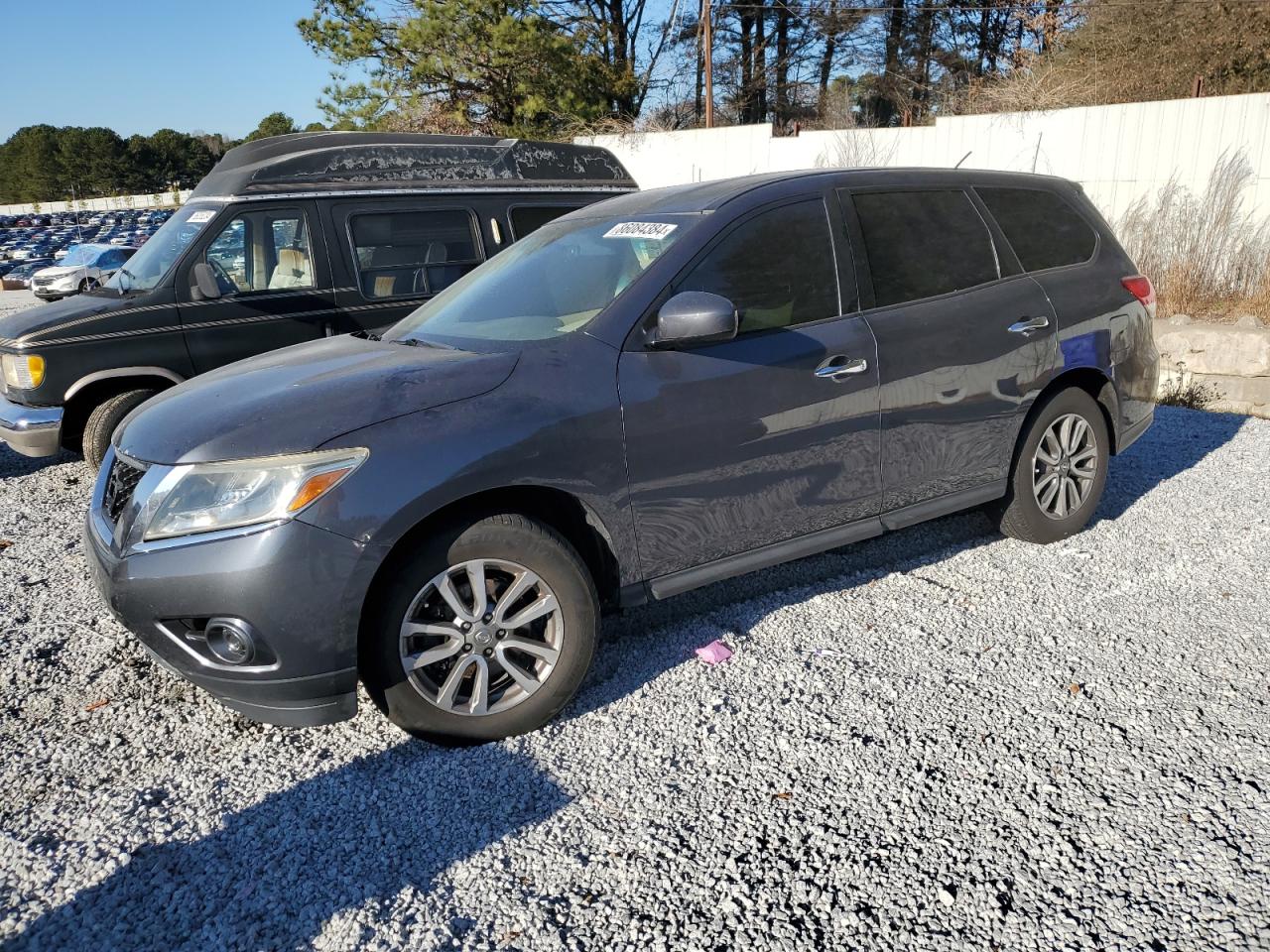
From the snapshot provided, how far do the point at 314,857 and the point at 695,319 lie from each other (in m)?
2.03

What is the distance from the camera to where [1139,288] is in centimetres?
478

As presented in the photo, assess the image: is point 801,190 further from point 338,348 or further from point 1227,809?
point 1227,809

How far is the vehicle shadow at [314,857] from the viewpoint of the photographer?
7.45ft

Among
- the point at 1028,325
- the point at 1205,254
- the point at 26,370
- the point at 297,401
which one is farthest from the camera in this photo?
the point at 1205,254

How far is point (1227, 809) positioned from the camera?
2566 mm

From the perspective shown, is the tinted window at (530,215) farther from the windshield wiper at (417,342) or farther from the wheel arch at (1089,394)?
the wheel arch at (1089,394)

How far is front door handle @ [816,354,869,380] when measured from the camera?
3.54 m

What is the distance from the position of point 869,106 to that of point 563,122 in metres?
12.7

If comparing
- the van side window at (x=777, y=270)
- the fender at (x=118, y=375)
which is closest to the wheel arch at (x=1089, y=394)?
the van side window at (x=777, y=270)

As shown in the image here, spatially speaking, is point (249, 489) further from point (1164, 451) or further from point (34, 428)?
point (1164, 451)

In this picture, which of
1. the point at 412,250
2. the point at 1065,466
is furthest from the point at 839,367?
the point at 412,250

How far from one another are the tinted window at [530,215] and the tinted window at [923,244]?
3752mm

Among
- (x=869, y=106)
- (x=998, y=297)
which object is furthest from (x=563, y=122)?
(x=998, y=297)

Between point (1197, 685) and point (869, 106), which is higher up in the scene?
point (869, 106)
